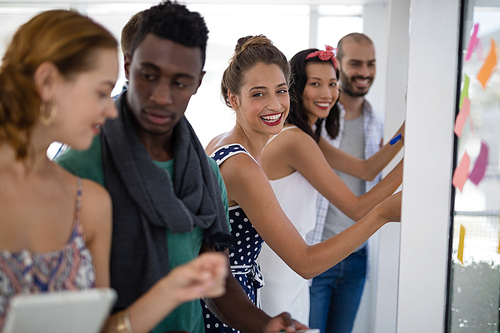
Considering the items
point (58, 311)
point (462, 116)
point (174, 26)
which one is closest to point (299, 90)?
point (462, 116)

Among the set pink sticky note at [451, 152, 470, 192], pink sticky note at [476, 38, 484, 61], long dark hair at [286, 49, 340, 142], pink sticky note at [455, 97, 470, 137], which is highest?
long dark hair at [286, 49, 340, 142]

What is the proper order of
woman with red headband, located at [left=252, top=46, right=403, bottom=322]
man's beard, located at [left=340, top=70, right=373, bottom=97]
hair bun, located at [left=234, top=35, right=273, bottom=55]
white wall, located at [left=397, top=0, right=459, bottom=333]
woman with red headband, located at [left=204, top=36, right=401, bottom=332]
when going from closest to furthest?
white wall, located at [left=397, top=0, right=459, bottom=333] < woman with red headband, located at [left=204, top=36, right=401, bottom=332] < hair bun, located at [left=234, top=35, right=273, bottom=55] < woman with red headband, located at [left=252, top=46, right=403, bottom=322] < man's beard, located at [left=340, top=70, right=373, bottom=97]

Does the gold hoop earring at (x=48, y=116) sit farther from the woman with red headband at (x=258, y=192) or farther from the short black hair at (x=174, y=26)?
the woman with red headband at (x=258, y=192)

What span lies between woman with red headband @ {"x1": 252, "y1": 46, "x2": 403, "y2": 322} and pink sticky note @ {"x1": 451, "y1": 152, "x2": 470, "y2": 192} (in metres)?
0.51

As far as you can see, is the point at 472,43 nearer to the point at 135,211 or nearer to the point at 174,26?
the point at 174,26

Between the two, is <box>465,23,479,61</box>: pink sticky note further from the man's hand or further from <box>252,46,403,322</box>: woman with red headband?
the man's hand

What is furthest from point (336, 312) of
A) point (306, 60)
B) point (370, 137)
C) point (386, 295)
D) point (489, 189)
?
point (489, 189)

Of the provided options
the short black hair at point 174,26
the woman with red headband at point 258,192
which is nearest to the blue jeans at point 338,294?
the woman with red headband at point 258,192

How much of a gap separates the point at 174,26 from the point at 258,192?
0.62 metres

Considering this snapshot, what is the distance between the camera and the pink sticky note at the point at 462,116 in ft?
3.77

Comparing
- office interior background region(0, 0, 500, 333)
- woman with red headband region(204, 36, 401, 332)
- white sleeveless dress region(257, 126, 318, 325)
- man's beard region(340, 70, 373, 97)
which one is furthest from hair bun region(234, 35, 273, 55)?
man's beard region(340, 70, 373, 97)

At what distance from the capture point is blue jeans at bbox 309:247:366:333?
2320 millimetres

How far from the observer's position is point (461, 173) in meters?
1.17

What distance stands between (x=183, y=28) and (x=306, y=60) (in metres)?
1.31
